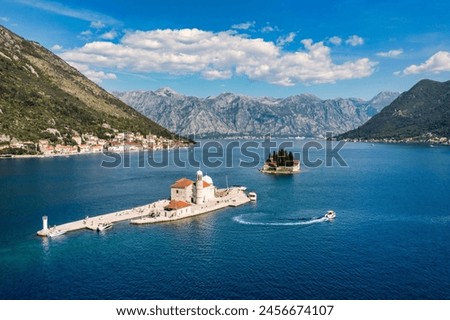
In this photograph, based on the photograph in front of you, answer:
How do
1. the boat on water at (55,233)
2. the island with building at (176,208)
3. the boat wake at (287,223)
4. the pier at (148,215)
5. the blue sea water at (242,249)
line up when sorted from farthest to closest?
the boat wake at (287,223), the island with building at (176,208), the pier at (148,215), the boat on water at (55,233), the blue sea water at (242,249)

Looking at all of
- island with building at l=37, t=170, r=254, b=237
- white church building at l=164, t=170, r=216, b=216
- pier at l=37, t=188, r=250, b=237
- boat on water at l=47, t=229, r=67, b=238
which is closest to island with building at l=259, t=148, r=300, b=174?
island with building at l=37, t=170, r=254, b=237

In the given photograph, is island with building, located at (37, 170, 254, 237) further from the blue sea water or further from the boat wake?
the boat wake

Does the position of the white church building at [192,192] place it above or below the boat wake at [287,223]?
above

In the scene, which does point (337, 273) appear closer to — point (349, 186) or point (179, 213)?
point (179, 213)

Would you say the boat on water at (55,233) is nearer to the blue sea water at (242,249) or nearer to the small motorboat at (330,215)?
the blue sea water at (242,249)

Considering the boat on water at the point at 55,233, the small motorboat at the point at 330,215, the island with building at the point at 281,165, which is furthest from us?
the island with building at the point at 281,165

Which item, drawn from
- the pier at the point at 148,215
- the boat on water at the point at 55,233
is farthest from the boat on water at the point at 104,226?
the boat on water at the point at 55,233
